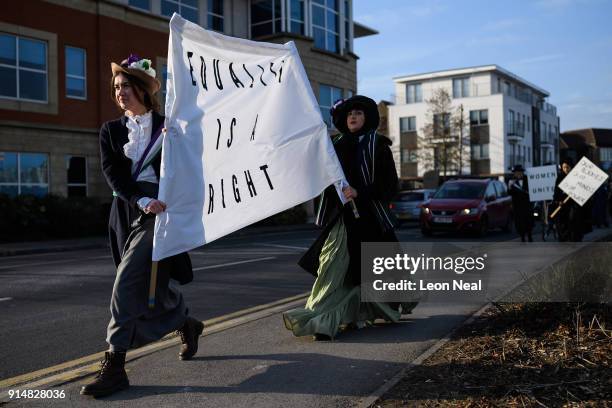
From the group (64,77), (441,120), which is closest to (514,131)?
(441,120)

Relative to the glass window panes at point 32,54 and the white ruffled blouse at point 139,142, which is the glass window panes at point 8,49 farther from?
the white ruffled blouse at point 139,142

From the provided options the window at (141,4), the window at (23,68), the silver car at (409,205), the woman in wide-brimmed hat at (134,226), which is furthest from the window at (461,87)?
the woman in wide-brimmed hat at (134,226)

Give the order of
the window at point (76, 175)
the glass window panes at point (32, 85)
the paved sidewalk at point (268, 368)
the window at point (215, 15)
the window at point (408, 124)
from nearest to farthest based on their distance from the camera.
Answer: the paved sidewalk at point (268, 368) < the glass window panes at point (32, 85) < the window at point (76, 175) < the window at point (215, 15) < the window at point (408, 124)

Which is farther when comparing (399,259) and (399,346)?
(399,259)

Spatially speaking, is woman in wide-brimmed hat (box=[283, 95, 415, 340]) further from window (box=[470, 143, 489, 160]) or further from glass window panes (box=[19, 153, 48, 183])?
window (box=[470, 143, 489, 160])

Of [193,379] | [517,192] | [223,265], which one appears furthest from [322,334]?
[517,192]

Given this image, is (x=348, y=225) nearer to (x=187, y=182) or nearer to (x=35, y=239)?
(x=187, y=182)

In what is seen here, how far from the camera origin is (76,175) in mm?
23516

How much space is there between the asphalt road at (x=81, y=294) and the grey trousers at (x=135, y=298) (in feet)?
3.87

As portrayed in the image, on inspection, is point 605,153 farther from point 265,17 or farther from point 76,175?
point 76,175

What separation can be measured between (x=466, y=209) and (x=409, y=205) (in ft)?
27.3

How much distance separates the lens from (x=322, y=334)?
4.93m

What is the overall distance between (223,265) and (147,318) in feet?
23.7

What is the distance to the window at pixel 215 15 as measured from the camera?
98.4ft
